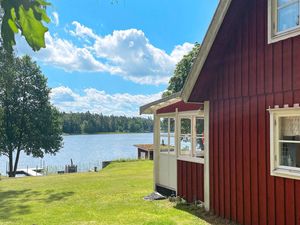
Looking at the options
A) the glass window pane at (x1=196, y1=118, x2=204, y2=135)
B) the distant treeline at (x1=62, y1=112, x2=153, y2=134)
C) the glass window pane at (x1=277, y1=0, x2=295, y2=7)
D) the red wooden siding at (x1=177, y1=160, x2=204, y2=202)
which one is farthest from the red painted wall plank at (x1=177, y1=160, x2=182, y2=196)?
the distant treeline at (x1=62, y1=112, x2=153, y2=134)

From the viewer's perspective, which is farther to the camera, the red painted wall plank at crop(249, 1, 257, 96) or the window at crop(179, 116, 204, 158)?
the window at crop(179, 116, 204, 158)

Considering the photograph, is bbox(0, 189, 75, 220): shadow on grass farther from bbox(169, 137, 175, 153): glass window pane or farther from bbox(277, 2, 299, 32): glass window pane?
bbox(277, 2, 299, 32): glass window pane

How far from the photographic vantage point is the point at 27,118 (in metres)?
31.7

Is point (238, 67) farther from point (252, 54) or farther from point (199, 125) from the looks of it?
point (199, 125)

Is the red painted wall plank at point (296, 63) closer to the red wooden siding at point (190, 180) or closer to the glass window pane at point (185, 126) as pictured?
the red wooden siding at point (190, 180)

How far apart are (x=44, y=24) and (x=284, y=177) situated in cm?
540

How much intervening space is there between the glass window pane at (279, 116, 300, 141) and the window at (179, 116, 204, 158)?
3.45 metres

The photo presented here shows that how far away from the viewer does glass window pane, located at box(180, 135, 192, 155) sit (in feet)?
31.6

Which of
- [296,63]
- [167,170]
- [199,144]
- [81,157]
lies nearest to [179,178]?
[167,170]

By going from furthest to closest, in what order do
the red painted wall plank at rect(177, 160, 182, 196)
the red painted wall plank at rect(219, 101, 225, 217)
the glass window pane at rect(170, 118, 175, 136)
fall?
the glass window pane at rect(170, 118, 175, 136), the red painted wall plank at rect(177, 160, 182, 196), the red painted wall plank at rect(219, 101, 225, 217)

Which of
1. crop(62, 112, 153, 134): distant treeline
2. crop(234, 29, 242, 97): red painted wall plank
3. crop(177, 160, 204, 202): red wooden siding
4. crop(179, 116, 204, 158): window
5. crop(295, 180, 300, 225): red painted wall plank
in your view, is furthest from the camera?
crop(62, 112, 153, 134): distant treeline

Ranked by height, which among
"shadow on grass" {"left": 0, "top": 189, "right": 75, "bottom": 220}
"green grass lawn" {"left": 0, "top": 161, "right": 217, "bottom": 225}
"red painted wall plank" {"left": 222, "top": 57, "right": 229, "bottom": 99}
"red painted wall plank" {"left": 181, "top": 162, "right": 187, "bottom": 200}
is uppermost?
"red painted wall plank" {"left": 222, "top": 57, "right": 229, "bottom": 99}

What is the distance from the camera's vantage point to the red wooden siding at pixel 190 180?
8758 mm

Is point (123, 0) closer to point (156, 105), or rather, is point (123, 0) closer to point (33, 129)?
point (156, 105)
